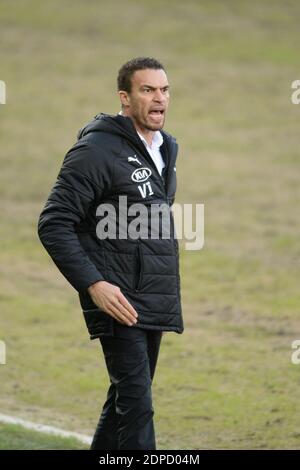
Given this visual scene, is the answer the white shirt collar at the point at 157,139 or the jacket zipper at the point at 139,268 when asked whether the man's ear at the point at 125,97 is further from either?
the jacket zipper at the point at 139,268

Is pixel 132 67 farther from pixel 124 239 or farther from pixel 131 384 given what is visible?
pixel 131 384

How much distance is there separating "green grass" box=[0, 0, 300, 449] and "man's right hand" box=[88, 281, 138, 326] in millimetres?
1897

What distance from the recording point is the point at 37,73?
21.8 m

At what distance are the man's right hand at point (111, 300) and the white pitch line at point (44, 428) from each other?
1.75 m

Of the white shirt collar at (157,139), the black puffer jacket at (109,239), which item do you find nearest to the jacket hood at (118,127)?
the black puffer jacket at (109,239)

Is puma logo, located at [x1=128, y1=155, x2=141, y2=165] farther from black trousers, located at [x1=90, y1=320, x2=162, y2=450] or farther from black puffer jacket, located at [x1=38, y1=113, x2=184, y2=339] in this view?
black trousers, located at [x1=90, y1=320, x2=162, y2=450]

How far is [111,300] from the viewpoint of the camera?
5094 mm

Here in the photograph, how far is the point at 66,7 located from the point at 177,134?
8.61m

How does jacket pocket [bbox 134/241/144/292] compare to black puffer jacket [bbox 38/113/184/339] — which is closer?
black puffer jacket [bbox 38/113/184/339]

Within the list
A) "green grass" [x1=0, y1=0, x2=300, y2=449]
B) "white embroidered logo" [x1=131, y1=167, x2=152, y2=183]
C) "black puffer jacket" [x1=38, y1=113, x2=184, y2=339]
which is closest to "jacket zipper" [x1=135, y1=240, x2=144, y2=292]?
"black puffer jacket" [x1=38, y1=113, x2=184, y2=339]

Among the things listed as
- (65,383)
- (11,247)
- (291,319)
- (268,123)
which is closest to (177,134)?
(268,123)

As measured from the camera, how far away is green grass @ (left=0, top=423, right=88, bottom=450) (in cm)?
649

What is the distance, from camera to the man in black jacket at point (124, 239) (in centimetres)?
515

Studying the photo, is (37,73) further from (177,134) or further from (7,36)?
(177,134)
